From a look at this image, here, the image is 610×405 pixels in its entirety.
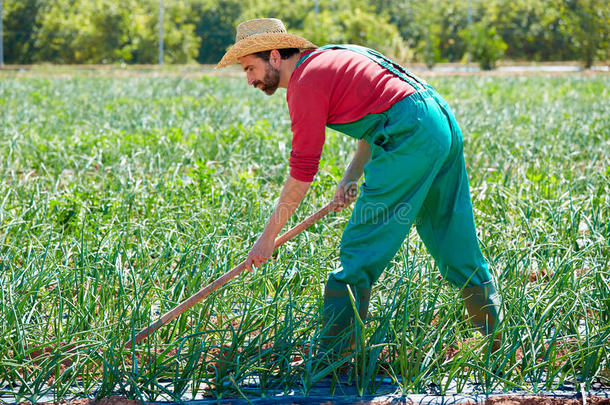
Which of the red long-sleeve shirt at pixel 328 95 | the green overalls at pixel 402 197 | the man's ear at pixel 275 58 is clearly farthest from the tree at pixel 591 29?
the man's ear at pixel 275 58

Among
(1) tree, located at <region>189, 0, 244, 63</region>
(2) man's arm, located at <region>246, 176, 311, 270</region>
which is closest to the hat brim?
(2) man's arm, located at <region>246, 176, 311, 270</region>

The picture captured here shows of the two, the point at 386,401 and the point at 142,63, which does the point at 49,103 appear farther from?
the point at 142,63

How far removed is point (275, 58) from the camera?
2.57 metres

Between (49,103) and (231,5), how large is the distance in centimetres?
2807

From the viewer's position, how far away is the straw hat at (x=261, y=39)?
2508 mm

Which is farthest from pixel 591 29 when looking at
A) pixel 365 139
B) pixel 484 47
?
pixel 365 139

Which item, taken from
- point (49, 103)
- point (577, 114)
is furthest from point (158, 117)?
point (577, 114)

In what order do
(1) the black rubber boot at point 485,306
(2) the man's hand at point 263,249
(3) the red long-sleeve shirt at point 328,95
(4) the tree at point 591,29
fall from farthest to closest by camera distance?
1. (4) the tree at point 591,29
2. (1) the black rubber boot at point 485,306
3. (2) the man's hand at point 263,249
4. (3) the red long-sleeve shirt at point 328,95

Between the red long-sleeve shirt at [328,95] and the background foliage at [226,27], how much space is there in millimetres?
26562

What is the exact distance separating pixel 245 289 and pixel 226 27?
1385 inches

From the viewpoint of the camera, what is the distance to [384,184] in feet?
8.26

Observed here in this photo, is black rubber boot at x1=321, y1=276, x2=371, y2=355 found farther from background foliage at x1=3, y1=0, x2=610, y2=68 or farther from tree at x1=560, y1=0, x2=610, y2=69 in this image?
tree at x1=560, y1=0, x2=610, y2=69

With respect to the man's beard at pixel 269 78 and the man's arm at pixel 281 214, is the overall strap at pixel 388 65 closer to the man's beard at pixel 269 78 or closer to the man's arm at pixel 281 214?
the man's beard at pixel 269 78

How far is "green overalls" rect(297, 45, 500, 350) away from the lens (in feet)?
8.24
